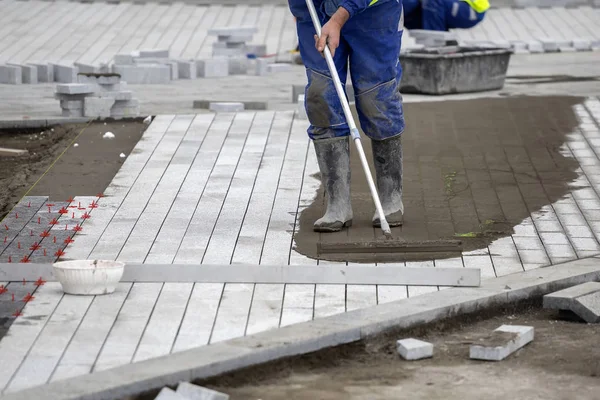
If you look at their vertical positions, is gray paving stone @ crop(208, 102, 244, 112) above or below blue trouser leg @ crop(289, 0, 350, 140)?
below

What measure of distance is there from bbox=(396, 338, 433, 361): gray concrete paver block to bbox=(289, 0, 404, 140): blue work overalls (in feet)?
6.53

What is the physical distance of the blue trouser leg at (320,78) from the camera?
6371 millimetres

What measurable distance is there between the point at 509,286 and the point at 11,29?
12.5 meters

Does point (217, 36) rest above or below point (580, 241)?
below

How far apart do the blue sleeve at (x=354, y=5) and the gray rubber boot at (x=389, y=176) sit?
2.66 ft

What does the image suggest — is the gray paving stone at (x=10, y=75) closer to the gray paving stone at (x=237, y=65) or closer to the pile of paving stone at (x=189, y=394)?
the gray paving stone at (x=237, y=65)

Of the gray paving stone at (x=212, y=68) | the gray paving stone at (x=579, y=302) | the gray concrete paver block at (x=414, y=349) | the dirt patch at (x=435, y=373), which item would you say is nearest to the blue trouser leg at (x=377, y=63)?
the gray paving stone at (x=579, y=302)

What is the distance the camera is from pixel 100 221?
22.1 ft

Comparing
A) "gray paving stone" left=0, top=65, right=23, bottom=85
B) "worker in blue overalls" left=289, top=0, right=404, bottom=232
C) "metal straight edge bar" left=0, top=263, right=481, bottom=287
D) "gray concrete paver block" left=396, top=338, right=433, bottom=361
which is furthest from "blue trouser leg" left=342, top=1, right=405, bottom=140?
"gray paving stone" left=0, top=65, right=23, bottom=85

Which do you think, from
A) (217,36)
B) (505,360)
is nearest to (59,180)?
(505,360)

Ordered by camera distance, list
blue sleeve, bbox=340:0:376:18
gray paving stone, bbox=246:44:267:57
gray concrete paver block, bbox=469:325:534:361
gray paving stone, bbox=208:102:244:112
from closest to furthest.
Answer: gray concrete paver block, bbox=469:325:534:361 → blue sleeve, bbox=340:0:376:18 → gray paving stone, bbox=208:102:244:112 → gray paving stone, bbox=246:44:267:57

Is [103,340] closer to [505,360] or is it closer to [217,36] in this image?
[505,360]

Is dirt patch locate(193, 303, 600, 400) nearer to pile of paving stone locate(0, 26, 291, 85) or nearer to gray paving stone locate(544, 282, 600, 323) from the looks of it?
gray paving stone locate(544, 282, 600, 323)

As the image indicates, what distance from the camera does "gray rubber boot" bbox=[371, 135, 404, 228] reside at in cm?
659
